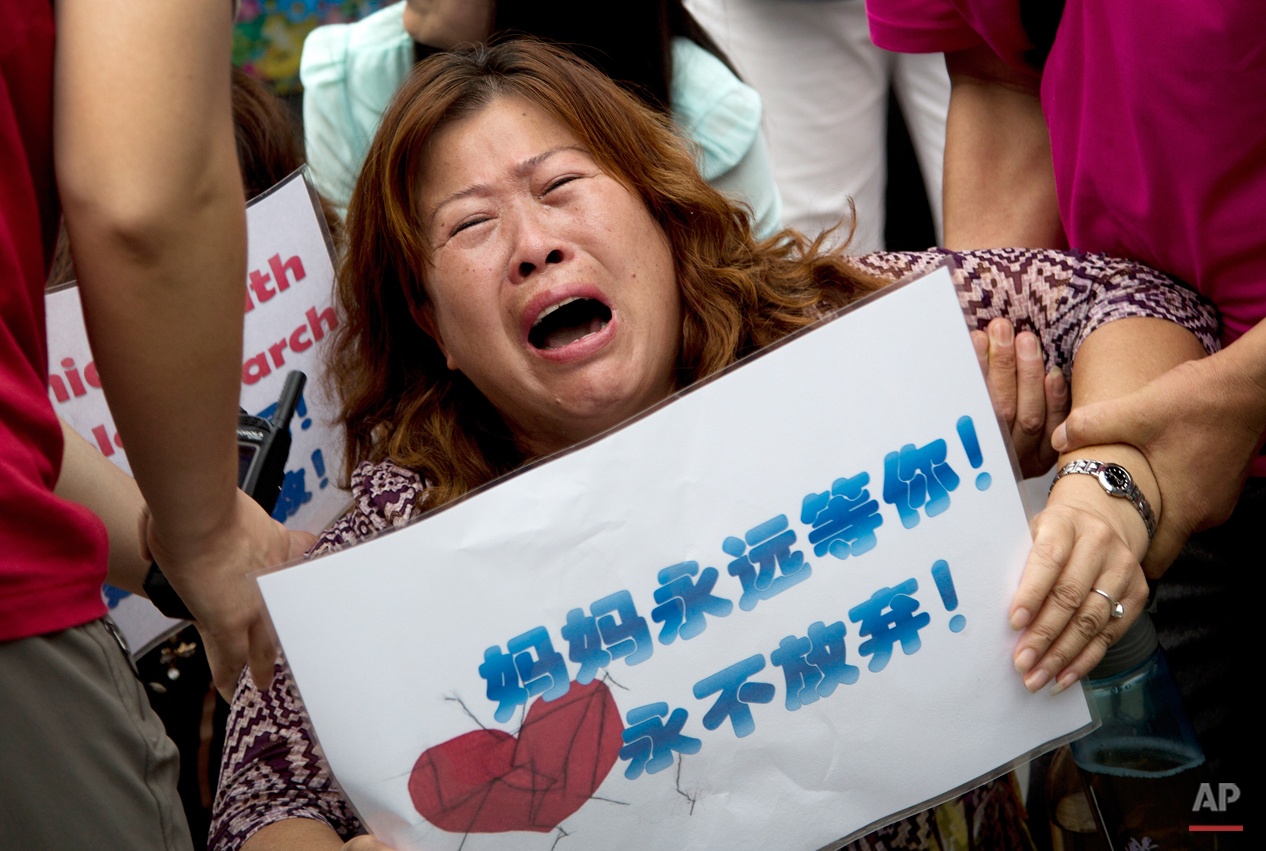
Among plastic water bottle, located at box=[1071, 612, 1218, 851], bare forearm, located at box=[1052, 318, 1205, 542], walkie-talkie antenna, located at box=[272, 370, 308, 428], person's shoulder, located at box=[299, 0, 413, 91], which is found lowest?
plastic water bottle, located at box=[1071, 612, 1218, 851]

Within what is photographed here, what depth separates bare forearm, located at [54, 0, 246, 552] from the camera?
91 centimetres

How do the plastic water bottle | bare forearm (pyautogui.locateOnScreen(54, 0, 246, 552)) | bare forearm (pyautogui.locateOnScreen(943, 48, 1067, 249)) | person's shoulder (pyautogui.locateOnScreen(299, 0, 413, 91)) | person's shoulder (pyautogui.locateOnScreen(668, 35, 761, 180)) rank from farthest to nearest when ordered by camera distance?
person's shoulder (pyautogui.locateOnScreen(299, 0, 413, 91)) → person's shoulder (pyautogui.locateOnScreen(668, 35, 761, 180)) → bare forearm (pyautogui.locateOnScreen(943, 48, 1067, 249)) → the plastic water bottle → bare forearm (pyautogui.locateOnScreen(54, 0, 246, 552))

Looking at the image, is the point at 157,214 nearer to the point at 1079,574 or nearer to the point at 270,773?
the point at 270,773

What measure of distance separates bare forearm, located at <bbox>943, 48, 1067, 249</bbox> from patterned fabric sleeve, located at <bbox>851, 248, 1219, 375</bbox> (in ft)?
0.59

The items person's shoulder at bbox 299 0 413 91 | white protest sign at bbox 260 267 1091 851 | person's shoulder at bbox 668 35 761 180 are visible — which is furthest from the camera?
person's shoulder at bbox 299 0 413 91

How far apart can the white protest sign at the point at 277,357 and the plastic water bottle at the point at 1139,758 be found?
1195mm

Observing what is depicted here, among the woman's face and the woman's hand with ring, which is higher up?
the woman's face

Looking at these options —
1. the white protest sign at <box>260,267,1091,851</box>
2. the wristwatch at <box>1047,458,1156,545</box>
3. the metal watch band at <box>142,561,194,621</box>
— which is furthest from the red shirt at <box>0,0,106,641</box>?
the wristwatch at <box>1047,458,1156,545</box>

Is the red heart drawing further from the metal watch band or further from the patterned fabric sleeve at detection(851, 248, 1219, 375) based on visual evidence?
the patterned fabric sleeve at detection(851, 248, 1219, 375)

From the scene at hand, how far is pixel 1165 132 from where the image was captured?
1.38 m

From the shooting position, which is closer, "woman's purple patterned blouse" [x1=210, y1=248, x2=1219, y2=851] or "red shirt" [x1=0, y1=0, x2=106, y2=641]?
"red shirt" [x1=0, y1=0, x2=106, y2=641]

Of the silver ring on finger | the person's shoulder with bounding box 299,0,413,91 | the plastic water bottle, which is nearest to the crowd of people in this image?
the silver ring on finger

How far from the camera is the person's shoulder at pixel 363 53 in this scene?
2.53 meters

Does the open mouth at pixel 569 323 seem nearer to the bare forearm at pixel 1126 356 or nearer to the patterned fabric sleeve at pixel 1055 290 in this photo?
the patterned fabric sleeve at pixel 1055 290
